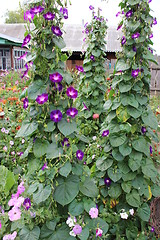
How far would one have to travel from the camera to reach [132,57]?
178cm

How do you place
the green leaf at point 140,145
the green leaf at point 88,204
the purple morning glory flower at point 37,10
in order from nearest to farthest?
the purple morning glory flower at point 37,10 < the green leaf at point 88,204 < the green leaf at point 140,145

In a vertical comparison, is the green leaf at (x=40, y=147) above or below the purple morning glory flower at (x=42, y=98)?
below

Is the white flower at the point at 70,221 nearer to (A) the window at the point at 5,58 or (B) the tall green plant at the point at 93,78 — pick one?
(B) the tall green plant at the point at 93,78

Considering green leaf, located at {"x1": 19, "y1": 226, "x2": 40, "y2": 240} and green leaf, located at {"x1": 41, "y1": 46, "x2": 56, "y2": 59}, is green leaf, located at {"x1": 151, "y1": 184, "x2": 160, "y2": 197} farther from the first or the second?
green leaf, located at {"x1": 41, "y1": 46, "x2": 56, "y2": 59}

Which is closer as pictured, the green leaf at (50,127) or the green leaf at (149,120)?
the green leaf at (50,127)

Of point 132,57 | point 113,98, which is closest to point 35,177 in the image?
point 113,98

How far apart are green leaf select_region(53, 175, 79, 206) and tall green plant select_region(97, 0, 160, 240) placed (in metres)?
0.57

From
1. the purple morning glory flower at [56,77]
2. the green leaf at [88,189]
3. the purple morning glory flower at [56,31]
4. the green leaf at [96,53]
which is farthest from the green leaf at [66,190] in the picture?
the green leaf at [96,53]

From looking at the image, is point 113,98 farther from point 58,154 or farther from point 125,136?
point 58,154

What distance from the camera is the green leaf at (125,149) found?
1807 millimetres

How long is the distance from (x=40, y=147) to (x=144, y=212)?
1118 millimetres

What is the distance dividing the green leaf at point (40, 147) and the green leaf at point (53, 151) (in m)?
0.02

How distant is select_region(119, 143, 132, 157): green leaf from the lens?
181 cm

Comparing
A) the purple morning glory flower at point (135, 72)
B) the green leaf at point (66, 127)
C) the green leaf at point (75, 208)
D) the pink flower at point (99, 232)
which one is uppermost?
the purple morning glory flower at point (135, 72)
